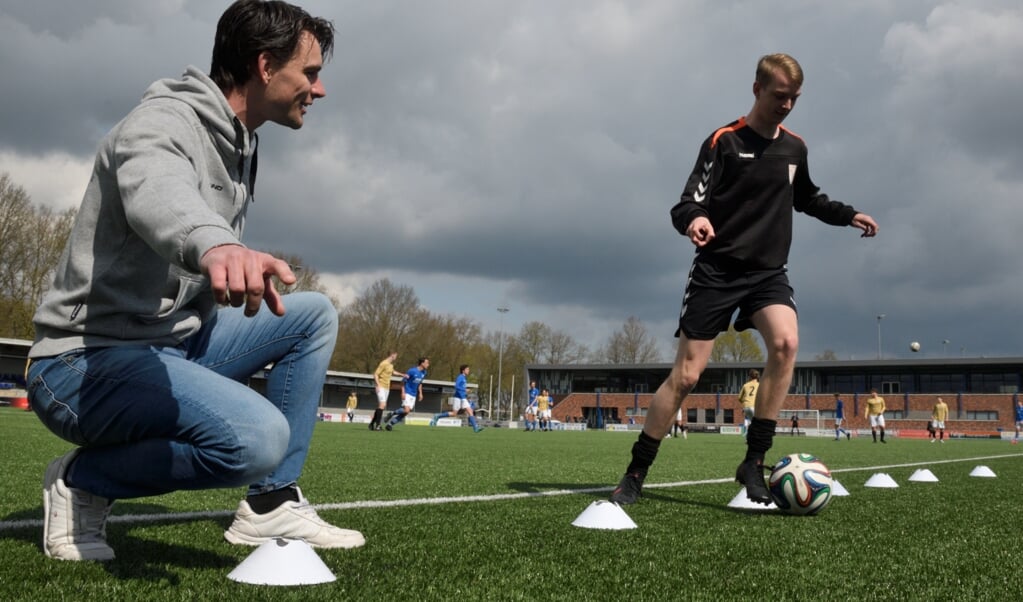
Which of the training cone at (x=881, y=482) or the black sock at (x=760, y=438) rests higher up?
the black sock at (x=760, y=438)

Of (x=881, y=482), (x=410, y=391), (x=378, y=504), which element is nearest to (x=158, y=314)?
(x=378, y=504)

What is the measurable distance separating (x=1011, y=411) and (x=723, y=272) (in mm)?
67039

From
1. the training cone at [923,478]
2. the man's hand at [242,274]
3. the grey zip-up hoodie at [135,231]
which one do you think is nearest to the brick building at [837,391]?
the training cone at [923,478]

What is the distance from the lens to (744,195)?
4.80 m

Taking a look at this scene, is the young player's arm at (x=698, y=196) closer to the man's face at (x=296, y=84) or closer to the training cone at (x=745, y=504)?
the training cone at (x=745, y=504)

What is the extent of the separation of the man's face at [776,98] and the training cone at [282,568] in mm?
3656

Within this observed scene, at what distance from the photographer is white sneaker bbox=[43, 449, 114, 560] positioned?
8.08 ft

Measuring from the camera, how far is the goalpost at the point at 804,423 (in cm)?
5238

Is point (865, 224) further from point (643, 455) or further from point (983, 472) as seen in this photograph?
point (983, 472)

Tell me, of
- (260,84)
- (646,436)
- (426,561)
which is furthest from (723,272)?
(260,84)

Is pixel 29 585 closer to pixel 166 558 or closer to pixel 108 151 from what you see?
pixel 166 558

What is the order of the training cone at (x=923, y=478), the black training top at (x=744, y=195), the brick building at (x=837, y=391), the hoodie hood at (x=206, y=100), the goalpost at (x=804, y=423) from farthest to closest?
1. the brick building at (x=837, y=391)
2. the goalpost at (x=804, y=423)
3. the training cone at (x=923, y=478)
4. the black training top at (x=744, y=195)
5. the hoodie hood at (x=206, y=100)

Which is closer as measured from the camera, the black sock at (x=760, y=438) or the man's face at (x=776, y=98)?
the man's face at (x=776, y=98)

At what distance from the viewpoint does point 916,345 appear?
215ft
